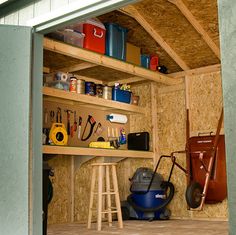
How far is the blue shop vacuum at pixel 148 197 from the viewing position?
20.1 ft

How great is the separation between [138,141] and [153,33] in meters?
1.79

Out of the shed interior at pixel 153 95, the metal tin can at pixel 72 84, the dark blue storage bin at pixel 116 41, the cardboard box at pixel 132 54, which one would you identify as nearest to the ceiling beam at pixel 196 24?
the shed interior at pixel 153 95

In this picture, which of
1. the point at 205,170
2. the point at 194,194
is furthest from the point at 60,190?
the point at 205,170

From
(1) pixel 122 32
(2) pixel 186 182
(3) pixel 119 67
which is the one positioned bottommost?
(2) pixel 186 182

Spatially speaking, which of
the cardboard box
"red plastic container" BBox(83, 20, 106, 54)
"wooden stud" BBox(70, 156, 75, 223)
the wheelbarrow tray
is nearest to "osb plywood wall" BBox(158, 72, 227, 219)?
the wheelbarrow tray

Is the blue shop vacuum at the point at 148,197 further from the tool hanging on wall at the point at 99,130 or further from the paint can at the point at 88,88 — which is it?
the paint can at the point at 88,88

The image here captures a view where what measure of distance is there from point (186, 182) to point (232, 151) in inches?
176

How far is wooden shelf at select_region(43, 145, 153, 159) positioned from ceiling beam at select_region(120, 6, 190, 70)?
1.56 m

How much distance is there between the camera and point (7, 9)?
3.95 metres

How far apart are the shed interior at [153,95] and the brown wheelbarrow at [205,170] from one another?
1.25 feet

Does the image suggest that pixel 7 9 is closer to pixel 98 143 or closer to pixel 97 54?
pixel 97 54

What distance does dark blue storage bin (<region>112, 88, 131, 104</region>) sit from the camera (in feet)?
20.8

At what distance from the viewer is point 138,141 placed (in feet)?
22.3

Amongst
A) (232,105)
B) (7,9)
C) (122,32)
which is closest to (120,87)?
(122,32)
